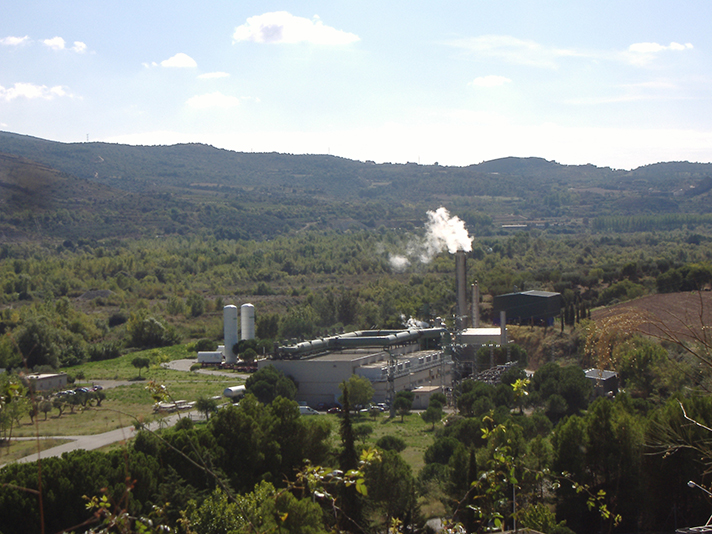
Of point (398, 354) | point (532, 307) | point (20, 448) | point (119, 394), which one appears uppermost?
point (532, 307)

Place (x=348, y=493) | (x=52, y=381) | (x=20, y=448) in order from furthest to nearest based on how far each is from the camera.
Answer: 1. (x=52, y=381)
2. (x=20, y=448)
3. (x=348, y=493)

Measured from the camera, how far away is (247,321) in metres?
49.5

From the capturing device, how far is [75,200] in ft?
289

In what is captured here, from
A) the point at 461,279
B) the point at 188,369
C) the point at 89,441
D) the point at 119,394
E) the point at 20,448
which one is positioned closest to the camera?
the point at 20,448

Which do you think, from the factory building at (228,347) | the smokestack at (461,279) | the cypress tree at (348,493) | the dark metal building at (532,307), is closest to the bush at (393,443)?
the cypress tree at (348,493)

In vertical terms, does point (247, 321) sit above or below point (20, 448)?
above

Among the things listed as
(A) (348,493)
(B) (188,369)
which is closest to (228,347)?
(B) (188,369)

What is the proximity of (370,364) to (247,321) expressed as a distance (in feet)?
45.5

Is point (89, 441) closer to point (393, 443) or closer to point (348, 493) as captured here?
point (393, 443)

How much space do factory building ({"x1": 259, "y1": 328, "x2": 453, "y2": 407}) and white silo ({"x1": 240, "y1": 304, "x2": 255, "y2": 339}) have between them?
8477mm

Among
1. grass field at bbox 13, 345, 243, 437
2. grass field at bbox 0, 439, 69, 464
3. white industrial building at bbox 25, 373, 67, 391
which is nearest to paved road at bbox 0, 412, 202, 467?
grass field at bbox 0, 439, 69, 464

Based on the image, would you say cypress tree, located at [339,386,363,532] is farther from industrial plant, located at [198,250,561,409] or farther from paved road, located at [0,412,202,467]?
industrial plant, located at [198,250,561,409]

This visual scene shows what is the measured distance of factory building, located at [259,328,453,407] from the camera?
36438 mm

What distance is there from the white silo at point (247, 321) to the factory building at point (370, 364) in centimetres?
848
